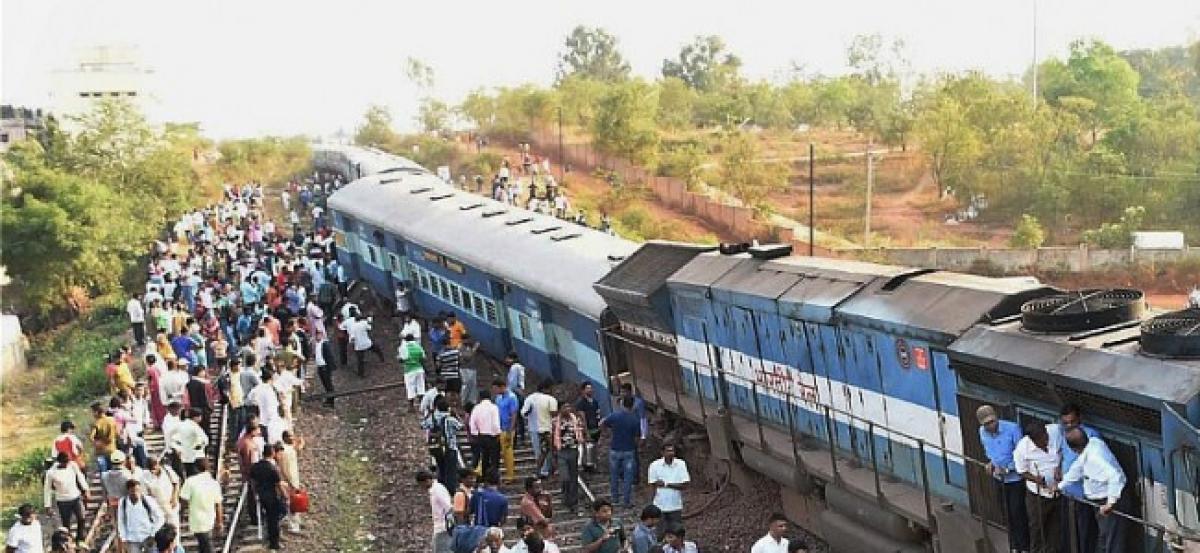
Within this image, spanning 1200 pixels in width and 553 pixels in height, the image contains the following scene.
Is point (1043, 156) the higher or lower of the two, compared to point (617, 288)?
lower

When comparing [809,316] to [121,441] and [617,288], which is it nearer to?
[617,288]

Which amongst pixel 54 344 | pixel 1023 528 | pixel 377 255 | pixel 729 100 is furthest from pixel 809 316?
pixel 729 100

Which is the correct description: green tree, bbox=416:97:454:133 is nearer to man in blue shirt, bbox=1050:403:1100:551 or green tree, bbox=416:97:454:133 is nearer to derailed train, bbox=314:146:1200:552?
derailed train, bbox=314:146:1200:552

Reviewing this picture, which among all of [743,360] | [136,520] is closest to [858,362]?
[743,360]

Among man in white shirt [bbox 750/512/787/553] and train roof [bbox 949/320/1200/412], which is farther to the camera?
man in white shirt [bbox 750/512/787/553]

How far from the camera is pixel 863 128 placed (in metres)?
79.0

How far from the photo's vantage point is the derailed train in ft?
31.0

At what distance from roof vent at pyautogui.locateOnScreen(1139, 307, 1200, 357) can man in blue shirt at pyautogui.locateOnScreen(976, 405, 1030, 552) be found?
1.44m

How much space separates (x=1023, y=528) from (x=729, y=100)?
8199cm

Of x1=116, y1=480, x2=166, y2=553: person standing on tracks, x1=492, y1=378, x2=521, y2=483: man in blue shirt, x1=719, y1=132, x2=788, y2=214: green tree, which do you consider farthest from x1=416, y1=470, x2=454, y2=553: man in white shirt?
x1=719, y1=132, x2=788, y2=214: green tree

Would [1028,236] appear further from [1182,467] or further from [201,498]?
[1182,467]

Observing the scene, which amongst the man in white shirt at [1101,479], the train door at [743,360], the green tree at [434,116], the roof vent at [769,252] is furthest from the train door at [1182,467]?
the green tree at [434,116]

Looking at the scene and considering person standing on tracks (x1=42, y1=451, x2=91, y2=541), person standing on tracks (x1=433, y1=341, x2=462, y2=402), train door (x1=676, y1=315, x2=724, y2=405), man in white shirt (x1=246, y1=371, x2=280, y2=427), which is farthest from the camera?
person standing on tracks (x1=433, y1=341, x2=462, y2=402)

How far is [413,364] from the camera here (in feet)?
66.9
